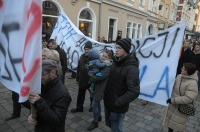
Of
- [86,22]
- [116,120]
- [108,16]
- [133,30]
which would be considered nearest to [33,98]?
[116,120]

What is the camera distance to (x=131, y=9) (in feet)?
54.9

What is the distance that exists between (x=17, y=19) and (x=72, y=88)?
4.91 m

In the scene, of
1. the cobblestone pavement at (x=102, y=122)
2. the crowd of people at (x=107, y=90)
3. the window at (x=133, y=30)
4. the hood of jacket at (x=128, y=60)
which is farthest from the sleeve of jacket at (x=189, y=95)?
the window at (x=133, y=30)

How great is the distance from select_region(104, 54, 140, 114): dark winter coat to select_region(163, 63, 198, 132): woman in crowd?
0.95 metres

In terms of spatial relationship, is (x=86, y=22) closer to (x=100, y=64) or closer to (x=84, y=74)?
(x=84, y=74)

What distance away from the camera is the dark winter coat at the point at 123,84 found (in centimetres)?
257

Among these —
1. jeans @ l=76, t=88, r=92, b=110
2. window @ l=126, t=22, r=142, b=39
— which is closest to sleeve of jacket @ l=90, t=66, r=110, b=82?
jeans @ l=76, t=88, r=92, b=110

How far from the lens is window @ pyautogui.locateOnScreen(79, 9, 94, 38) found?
37.8ft

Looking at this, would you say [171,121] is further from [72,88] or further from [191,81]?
[72,88]

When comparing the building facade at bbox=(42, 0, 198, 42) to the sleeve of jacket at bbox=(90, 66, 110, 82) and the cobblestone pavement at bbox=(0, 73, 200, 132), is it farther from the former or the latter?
the cobblestone pavement at bbox=(0, 73, 200, 132)

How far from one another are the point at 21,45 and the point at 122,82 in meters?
1.44

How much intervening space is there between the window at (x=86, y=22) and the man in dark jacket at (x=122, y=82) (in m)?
9.03

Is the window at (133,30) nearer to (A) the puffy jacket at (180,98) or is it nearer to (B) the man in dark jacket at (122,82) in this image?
(A) the puffy jacket at (180,98)

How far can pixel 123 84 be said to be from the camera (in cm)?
266
